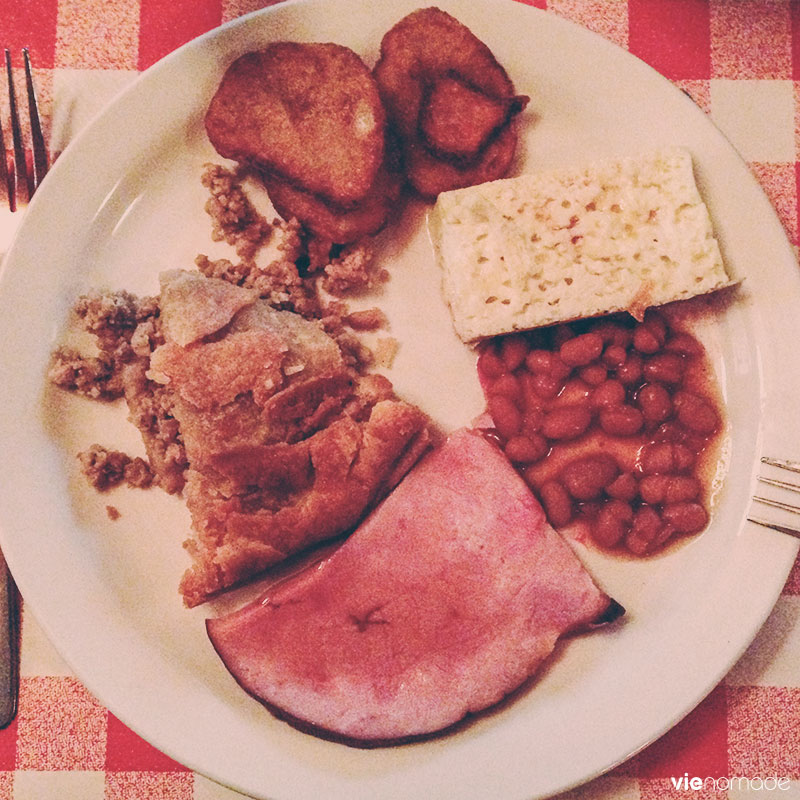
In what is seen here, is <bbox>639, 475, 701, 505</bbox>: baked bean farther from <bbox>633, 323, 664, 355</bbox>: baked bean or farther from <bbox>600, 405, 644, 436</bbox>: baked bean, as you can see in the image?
<bbox>633, 323, 664, 355</bbox>: baked bean

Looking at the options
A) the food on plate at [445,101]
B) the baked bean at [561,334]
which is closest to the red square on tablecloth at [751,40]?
the food on plate at [445,101]

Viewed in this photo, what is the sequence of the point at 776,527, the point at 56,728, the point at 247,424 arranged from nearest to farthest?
1. the point at 247,424
2. the point at 776,527
3. the point at 56,728

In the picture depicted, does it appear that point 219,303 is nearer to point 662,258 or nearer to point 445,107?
point 445,107

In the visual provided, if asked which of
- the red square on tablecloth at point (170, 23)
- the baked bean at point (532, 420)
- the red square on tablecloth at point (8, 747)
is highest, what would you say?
the red square on tablecloth at point (170, 23)

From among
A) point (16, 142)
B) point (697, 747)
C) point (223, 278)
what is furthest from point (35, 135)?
point (697, 747)

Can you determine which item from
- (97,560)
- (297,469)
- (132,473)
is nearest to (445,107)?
(297,469)

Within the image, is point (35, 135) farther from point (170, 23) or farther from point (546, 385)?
point (546, 385)

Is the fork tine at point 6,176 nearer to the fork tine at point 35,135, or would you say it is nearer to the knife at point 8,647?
the fork tine at point 35,135
